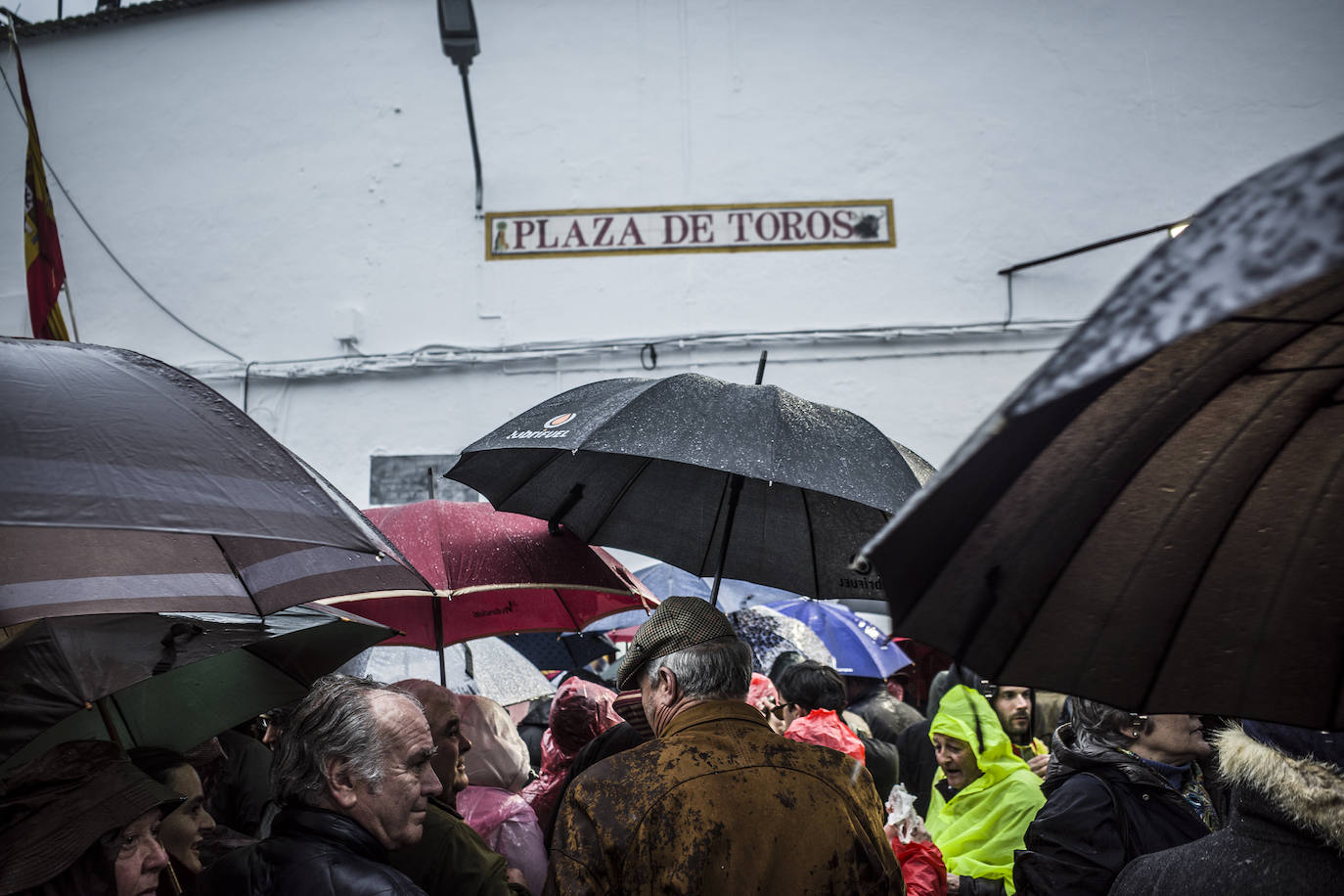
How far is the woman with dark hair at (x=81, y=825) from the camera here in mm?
2191

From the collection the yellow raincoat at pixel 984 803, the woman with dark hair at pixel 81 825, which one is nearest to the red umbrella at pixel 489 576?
the woman with dark hair at pixel 81 825

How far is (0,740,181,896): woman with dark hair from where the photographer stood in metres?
2.19

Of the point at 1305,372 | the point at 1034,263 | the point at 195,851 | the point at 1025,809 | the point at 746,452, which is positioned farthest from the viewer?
the point at 1034,263

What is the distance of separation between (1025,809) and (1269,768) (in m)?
Answer: 2.22

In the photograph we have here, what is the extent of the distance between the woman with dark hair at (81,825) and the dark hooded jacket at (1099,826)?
2414 mm

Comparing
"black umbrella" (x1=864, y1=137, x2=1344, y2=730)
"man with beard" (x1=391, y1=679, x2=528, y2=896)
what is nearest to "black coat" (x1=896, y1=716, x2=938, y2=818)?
"man with beard" (x1=391, y1=679, x2=528, y2=896)

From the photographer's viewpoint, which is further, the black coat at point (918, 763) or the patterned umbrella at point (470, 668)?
the black coat at point (918, 763)

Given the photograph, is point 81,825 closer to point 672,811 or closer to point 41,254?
point 672,811

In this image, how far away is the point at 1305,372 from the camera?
53.6 inches

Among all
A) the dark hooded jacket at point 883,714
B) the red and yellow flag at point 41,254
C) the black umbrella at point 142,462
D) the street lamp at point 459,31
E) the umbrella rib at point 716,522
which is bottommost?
the dark hooded jacket at point 883,714

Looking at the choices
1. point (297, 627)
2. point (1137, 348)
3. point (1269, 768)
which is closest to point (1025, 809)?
point (1269, 768)

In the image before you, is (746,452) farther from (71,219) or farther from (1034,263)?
(71,219)

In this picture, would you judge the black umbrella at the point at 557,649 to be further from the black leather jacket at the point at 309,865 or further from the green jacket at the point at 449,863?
the black leather jacket at the point at 309,865

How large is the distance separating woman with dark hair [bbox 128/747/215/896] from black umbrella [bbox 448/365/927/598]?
49.8 inches
